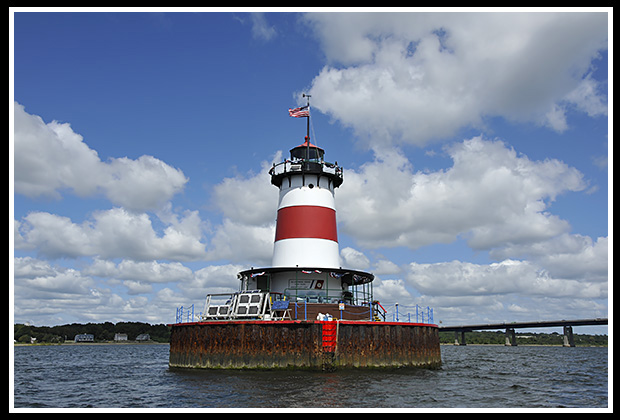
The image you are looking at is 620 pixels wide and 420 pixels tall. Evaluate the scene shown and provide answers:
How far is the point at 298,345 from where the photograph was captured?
78.3 feet

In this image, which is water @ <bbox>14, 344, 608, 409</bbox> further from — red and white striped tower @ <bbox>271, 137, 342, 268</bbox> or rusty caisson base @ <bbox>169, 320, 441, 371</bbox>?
red and white striped tower @ <bbox>271, 137, 342, 268</bbox>

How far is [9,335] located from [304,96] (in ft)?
86.2

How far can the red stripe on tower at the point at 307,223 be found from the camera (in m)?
30.7

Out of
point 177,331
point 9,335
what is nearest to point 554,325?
point 177,331

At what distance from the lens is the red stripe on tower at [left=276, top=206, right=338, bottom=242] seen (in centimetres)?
3069

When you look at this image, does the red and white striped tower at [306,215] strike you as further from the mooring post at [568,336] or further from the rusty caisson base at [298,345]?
the mooring post at [568,336]

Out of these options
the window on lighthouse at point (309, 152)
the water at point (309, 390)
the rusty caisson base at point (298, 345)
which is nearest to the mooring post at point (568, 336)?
the water at point (309, 390)

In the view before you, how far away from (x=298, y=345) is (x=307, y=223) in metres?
8.89

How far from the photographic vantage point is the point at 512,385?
22641mm

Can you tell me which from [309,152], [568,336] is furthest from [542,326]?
[309,152]

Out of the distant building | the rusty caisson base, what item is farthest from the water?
the distant building

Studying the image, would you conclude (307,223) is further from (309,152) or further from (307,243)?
(309,152)

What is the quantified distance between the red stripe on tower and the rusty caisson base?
7.39 m

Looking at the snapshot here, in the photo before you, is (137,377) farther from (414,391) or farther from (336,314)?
(414,391)
